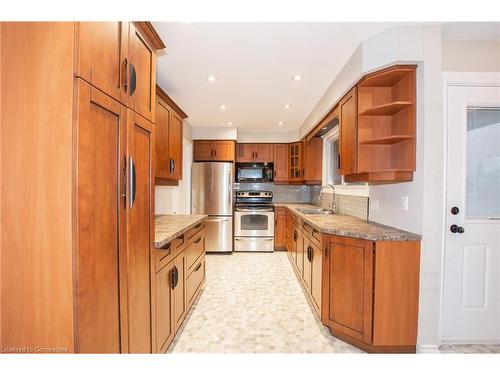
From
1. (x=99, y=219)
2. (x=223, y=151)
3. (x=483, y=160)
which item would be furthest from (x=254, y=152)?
(x=99, y=219)

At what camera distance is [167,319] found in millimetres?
1669

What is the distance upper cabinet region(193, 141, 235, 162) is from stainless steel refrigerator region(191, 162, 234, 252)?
0.24 meters

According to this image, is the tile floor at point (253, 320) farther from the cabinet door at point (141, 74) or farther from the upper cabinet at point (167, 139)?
the cabinet door at point (141, 74)

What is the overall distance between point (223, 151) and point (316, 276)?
3.06 meters

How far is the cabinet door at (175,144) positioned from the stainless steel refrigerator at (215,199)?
5.08ft

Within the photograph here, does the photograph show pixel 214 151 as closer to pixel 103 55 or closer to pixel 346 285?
pixel 346 285

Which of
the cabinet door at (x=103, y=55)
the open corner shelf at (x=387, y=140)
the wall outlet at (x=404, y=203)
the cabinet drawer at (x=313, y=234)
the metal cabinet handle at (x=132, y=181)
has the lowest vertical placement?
the cabinet drawer at (x=313, y=234)

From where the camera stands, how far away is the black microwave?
4.93 m

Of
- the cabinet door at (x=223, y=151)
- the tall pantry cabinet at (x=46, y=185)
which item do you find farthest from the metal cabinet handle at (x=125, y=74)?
the cabinet door at (x=223, y=151)

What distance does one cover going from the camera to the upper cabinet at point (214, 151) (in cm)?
456

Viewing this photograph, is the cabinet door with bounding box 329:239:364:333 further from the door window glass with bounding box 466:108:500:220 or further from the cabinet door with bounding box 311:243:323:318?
the door window glass with bounding box 466:108:500:220

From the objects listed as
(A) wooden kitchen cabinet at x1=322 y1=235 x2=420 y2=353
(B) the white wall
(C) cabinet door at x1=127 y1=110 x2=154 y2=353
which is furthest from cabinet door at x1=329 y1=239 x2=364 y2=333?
(B) the white wall

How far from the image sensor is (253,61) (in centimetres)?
212
